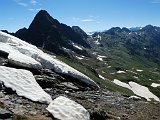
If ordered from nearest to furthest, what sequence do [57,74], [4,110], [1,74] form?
[4,110], [1,74], [57,74]

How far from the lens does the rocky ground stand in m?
25.1

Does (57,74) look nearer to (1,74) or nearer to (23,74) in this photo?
(23,74)

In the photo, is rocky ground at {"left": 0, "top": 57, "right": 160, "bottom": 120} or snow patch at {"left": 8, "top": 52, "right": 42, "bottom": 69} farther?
snow patch at {"left": 8, "top": 52, "right": 42, "bottom": 69}

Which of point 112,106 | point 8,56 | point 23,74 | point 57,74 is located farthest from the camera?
point 57,74

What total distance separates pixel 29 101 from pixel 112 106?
43.6ft

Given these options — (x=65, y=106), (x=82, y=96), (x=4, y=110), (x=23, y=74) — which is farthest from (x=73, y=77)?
(x=4, y=110)

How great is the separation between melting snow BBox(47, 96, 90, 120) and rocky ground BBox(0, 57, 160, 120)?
24.1 inches

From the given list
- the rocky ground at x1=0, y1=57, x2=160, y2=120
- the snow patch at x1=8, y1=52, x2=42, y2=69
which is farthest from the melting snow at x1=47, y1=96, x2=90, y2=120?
the snow patch at x1=8, y1=52, x2=42, y2=69

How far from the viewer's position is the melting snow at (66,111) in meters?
26.0

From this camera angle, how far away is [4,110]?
23.4 meters

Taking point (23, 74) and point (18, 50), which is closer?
point (23, 74)

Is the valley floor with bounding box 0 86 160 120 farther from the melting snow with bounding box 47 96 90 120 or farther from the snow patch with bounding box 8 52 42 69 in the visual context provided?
the snow patch with bounding box 8 52 42 69

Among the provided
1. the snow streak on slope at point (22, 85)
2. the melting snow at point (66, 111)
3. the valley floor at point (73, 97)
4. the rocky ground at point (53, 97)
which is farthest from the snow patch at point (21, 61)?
the melting snow at point (66, 111)

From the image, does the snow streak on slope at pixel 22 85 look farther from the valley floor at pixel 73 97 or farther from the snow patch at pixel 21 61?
the snow patch at pixel 21 61
